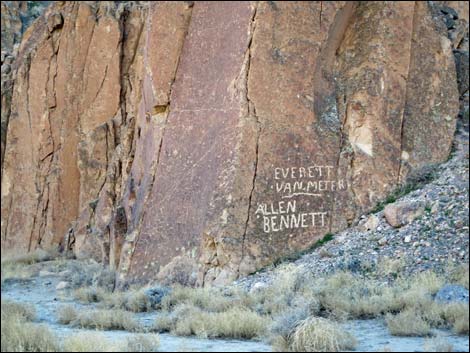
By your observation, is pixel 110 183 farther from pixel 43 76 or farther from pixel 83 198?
pixel 43 76

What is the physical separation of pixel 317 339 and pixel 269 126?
6639mm

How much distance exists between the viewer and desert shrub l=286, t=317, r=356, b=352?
7.05 meters

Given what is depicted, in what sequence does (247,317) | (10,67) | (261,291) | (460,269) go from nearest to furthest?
1. (247,317)
2. (460,269)
3. (261,291)
4. (10,67)

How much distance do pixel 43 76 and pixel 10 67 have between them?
3777 mm

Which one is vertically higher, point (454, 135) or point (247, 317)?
point (454, 135)

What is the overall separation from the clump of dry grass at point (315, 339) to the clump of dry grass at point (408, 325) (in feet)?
2.88

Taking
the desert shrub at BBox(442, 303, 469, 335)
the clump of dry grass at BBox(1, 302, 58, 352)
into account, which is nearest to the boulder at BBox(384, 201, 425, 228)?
the desert shrub at BBox(442, 303, 469, 335)

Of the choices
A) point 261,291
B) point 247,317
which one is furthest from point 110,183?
point 247,317

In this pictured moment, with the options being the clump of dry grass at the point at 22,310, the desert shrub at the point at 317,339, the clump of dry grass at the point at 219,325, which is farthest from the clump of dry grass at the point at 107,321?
the desert shrub at the point at 317,339

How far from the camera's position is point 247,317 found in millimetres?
8484

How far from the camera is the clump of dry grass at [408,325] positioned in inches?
308

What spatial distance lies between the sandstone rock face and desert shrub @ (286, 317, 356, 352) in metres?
4.95

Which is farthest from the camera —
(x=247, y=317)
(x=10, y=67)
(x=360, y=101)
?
(x=10, y=67)

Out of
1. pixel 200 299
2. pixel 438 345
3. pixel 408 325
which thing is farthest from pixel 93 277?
pixel 438 345
